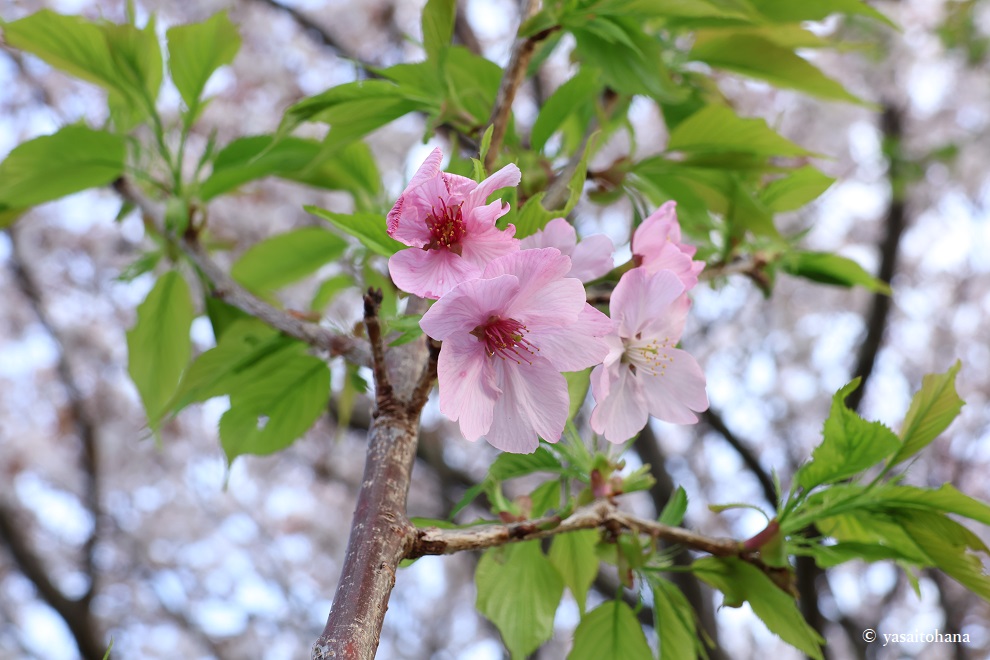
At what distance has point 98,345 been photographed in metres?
4.21

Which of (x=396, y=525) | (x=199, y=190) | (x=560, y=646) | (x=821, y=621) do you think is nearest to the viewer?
(x=396, y=525)

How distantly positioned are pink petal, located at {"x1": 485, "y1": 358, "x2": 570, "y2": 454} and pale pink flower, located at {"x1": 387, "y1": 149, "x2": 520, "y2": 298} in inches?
2.4

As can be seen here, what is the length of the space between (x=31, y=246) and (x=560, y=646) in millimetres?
3617

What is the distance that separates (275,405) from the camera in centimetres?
70

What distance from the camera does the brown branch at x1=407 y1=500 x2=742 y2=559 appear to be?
459 millimetres

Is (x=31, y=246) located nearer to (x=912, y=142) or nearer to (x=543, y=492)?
(x=543, y=492)

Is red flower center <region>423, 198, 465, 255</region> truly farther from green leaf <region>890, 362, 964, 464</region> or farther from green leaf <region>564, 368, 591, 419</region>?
green leaf <region>890, 362, 964, 464</region>

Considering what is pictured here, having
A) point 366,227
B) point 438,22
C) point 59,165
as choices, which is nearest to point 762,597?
point 366,227

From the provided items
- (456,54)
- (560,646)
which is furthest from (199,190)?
(560,646)

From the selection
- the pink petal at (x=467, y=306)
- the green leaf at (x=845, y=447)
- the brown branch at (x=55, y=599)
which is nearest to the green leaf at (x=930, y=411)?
the green leaf at (x=845, y=447)

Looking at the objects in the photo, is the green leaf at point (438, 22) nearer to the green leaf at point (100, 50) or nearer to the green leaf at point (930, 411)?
the green leaf at point (100, 50)

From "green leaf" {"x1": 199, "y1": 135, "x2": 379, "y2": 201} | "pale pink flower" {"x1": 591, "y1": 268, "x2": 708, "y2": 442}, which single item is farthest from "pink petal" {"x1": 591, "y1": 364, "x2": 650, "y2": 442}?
"green leaf" {"x1": 199, "y1": 135, "x2": 379, "y2": 201}

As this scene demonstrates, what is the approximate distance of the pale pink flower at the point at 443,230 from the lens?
42cm

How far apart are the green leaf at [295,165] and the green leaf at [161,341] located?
4.7 inches
